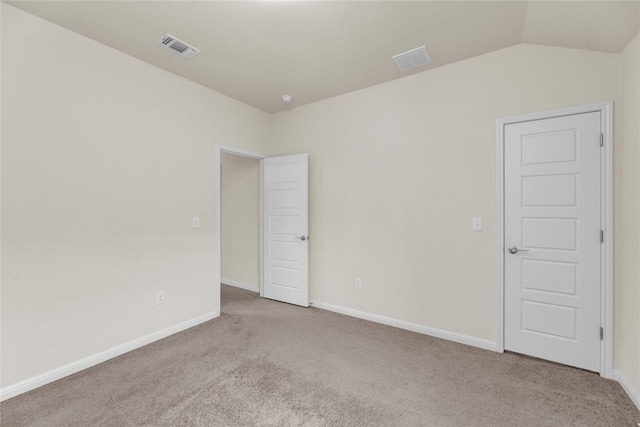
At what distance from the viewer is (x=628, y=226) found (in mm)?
1949

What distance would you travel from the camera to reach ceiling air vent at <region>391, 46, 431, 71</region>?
8.29 feet

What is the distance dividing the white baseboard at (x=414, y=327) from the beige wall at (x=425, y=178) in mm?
53

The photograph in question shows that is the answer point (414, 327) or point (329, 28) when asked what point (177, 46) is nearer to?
point (329, 28)

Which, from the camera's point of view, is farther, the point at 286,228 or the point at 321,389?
the point at 286,228

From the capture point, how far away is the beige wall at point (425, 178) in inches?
94.9

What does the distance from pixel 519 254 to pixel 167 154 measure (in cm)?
360

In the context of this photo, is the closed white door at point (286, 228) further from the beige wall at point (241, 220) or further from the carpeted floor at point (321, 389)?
the carpeted floor at point (321, 389)

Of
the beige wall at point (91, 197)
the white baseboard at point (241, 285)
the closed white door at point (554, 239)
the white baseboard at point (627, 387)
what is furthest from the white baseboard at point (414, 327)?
the beige wall at point (91, 197)

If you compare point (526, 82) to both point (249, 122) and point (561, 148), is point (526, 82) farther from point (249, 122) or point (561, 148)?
point (249, 122)

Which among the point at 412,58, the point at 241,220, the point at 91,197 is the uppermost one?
the point at 412,58

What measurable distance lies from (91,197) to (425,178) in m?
3.16

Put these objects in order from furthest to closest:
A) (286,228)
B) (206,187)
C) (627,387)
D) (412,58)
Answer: (286,228) < (206,187) < (412,58) < (627,387)

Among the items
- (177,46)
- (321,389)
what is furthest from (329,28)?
(321,389)

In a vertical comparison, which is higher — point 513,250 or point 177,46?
point 177,46
